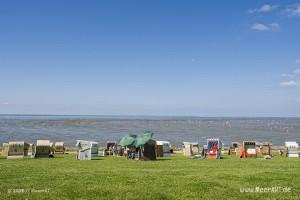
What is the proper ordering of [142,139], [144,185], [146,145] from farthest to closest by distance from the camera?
[142,139], [146,145], [144,185]

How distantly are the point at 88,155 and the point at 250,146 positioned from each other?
41.8ft

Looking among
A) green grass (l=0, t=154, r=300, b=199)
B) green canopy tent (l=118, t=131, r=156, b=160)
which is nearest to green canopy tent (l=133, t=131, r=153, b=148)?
green canopy tent (l=118, t=131, r=156, b=160)

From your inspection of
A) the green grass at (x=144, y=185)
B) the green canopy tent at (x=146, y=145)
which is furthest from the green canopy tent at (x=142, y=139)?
the green grass at (x=144, y=185)

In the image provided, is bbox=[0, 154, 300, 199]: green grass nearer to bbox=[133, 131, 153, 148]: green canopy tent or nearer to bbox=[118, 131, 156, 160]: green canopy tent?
bbox=[118, 131, 156, 160]: green canopy tent

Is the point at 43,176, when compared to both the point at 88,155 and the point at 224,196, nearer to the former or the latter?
the point at 224,196

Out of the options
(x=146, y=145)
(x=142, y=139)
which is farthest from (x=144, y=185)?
(x=142, y=139)

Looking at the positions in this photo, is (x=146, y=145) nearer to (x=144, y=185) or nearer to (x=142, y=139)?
(x=142, y=139)

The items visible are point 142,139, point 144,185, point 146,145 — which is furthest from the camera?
point 142,139

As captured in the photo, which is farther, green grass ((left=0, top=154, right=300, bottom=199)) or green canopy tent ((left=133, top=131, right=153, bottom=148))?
green canopy tent ((left=133, top=131, right=153, bottom=148))

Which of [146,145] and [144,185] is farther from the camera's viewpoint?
[146,145]

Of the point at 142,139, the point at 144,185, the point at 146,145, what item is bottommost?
the point at 144,185

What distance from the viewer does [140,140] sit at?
28844 mm

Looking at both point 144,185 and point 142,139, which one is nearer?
point 144,185

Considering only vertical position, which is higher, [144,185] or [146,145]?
[146,145]
